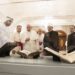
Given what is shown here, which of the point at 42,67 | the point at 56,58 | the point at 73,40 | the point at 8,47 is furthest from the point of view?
the point at 73,40

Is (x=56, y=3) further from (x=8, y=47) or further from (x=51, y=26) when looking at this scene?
(x=8, y=47)

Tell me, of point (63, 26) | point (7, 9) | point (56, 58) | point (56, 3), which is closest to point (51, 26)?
point (63, 26)

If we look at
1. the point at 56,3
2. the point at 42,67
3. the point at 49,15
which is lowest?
the point at 42,67

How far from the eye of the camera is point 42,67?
0.83 m

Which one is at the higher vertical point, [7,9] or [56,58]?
[7,9]

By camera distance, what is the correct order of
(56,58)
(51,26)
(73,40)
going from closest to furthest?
1. (56,58)
2. (73,40)
3. (51,26)

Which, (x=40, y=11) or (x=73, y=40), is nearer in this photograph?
(x=73, y=40)

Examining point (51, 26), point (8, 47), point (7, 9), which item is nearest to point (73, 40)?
point (8, 47)

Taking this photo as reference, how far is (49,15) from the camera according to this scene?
304cm

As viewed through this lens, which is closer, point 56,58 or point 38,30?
point 56,58

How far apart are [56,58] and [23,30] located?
1.99 meters

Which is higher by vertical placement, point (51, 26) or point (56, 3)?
point (56, 3)

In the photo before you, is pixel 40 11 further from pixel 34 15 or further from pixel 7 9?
pixel 7 9

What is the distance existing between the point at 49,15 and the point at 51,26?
28cm
